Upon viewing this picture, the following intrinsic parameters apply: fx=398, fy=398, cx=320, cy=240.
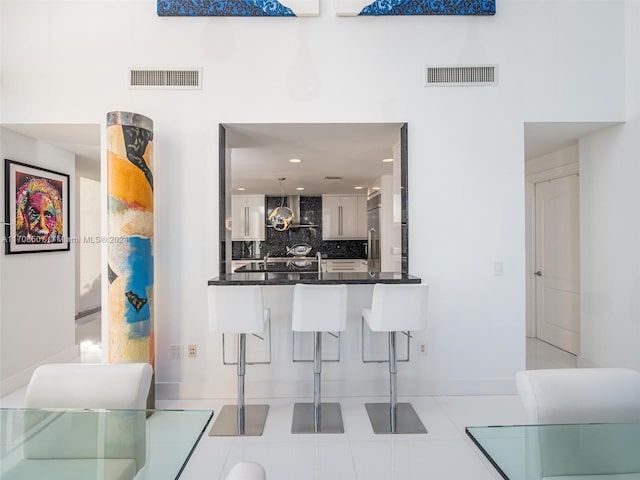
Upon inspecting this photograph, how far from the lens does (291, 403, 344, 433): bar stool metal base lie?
9.02ft

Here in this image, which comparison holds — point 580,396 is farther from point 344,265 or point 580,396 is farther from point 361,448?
point 344,265

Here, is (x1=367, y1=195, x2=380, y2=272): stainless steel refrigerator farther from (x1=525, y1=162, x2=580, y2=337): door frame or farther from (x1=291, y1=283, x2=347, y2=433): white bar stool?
(x1=291, y1=283, x2=347, y2=433): white bar stool

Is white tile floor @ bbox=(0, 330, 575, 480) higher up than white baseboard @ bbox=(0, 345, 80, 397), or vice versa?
white baseboard @ bbox=(0, 345, 80, 397)

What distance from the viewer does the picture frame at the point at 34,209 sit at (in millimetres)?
3438

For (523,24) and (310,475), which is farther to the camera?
(523,24)

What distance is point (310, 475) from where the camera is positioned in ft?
7.32

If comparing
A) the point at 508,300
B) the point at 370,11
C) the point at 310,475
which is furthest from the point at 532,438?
the point at 370,11

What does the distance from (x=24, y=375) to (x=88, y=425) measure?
2.83 meters

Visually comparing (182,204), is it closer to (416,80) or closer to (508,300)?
(416,80)

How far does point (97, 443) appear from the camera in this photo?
1.41 m

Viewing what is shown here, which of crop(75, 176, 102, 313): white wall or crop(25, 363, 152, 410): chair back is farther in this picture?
crop(75, 176, 102, 313): white wall

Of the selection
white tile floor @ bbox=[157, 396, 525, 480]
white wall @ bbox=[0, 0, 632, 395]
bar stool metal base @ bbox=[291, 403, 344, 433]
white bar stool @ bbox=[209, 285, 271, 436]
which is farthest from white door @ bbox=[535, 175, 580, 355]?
white bar stool @ bbox=[209, 285, 271, 436]

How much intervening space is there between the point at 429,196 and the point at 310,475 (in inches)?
88.4

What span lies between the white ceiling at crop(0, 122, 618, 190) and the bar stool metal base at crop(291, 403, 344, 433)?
230 cm
